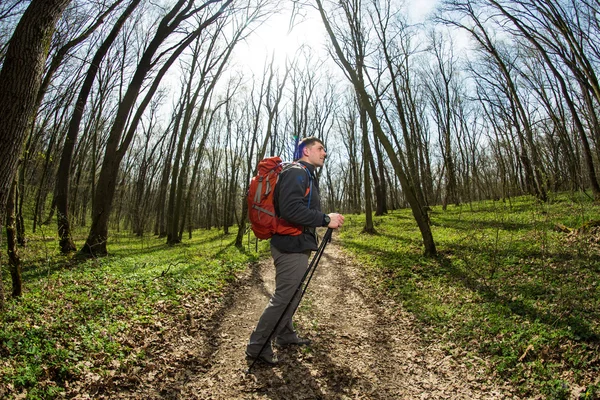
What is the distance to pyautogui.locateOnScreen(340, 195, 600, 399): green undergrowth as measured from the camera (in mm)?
3336

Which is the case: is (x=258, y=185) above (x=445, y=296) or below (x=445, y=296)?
above

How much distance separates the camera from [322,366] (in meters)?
3.80

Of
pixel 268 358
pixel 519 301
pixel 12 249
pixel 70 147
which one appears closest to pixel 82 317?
pixel 12 249

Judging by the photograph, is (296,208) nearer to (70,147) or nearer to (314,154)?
(314,154)

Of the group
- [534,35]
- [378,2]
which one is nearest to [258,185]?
[534,35]

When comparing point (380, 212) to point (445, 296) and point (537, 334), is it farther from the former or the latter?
point (537, 334)

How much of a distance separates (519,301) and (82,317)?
21.2 feet

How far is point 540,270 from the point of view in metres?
5.70

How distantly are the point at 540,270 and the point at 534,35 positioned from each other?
10682mm

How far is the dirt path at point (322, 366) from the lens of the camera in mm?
3322

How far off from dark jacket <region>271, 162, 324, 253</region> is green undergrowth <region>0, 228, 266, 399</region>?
7.79 ft

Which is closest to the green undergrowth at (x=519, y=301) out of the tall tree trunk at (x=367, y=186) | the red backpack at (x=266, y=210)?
the red backpack at (x=266, y=210)

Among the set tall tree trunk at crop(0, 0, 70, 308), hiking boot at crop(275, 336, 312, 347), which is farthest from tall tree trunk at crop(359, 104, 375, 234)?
tall tree trunk at crop(0, 0, 70, 308)

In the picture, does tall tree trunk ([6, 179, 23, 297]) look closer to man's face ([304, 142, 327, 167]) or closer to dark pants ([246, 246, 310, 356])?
dark pants ([246, 246, 310, 356])
